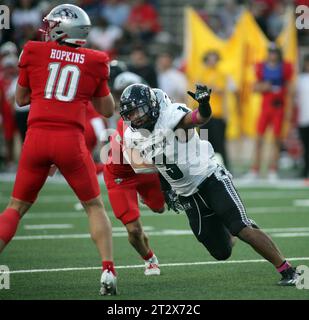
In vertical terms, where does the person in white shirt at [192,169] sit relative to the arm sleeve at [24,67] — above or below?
below

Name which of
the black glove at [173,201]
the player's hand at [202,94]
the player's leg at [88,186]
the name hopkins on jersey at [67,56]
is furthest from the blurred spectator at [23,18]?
the player's hand at [202,94]

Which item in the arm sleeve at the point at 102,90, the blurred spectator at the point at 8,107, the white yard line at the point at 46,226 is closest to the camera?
the arm sleeve at the point at 102,90

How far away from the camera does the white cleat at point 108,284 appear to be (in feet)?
19.1

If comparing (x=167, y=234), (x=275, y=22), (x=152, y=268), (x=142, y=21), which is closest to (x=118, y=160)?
(x=152, y=268)

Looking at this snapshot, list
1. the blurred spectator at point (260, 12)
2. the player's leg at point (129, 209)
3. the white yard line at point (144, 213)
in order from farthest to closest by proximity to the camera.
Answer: the blurred spectator at point (260, 12) → the white yard line at point (144, 213) → the player's leg at point (129, 209)

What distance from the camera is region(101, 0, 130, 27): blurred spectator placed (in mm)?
17844

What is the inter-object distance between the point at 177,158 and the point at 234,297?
3.44 feet

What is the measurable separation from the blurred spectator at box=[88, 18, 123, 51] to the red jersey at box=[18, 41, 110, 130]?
1085 cm

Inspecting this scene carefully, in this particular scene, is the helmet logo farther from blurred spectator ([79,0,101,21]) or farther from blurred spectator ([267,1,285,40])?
blurred spectator ([79,0,101,21])

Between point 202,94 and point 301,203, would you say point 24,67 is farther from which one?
point 301,203

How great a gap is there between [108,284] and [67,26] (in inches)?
63.9

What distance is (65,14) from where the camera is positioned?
5977mm

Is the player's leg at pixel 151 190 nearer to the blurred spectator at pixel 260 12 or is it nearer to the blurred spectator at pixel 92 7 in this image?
the blurred spectator at pixel 260 12

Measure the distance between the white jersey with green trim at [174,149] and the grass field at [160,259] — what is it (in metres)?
0.70
